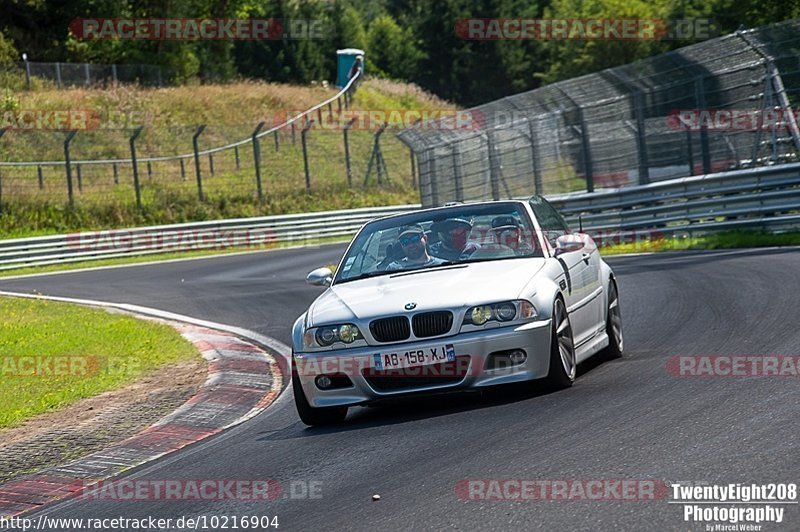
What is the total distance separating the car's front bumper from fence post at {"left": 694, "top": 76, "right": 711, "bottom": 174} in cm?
1438

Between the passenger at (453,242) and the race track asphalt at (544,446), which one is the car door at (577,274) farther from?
the passenger at (453,242)

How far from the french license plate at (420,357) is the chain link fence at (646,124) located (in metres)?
13.2

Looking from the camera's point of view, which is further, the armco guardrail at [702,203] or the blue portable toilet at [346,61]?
the blue portable toilet at [346,61]

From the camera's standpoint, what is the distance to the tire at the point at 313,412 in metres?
8.22

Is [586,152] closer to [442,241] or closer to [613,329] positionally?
[613,329]

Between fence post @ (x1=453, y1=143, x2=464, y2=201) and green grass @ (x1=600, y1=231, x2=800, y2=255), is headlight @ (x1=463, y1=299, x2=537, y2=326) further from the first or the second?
fence post @ (x1=453, y1=143, x2=464, y2=201)

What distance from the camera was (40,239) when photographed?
3164 centimetres

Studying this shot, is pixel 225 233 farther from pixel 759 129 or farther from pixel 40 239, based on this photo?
pixel 759 129

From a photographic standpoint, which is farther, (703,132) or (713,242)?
(703,132)

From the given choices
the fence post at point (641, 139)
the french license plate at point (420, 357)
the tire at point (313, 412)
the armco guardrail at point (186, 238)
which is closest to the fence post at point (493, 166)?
the fence post at point (641, 139)

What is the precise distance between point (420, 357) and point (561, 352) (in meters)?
1.01

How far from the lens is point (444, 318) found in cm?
787

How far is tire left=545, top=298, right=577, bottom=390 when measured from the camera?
316 inches

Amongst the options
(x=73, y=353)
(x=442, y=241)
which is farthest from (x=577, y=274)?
(x=73, y=353)
